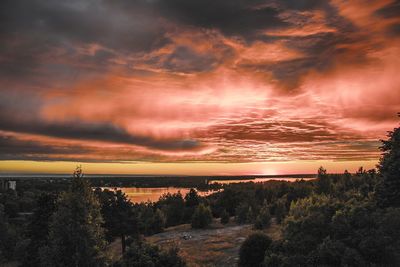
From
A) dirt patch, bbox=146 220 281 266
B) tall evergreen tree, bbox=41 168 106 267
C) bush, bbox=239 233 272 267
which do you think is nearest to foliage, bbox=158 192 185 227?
dirt patch, bbox=146 220 281 266

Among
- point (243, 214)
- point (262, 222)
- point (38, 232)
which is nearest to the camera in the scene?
point (38, 232)

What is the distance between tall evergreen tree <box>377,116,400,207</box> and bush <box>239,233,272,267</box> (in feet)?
52.0

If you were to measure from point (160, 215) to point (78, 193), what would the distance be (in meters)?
57.6

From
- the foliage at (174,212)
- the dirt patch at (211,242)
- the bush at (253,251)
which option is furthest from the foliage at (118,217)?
the foliage at (174,212)

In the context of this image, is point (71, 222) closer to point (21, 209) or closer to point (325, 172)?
point (325, 172)

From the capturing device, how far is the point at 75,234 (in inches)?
1329

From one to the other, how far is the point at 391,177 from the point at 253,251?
1873 centimetres

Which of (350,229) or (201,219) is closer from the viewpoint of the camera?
(350,229)

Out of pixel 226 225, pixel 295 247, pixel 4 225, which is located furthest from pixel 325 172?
pixel 4 225

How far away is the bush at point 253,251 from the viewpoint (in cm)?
4741

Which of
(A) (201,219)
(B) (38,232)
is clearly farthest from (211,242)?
(B) (38,232)

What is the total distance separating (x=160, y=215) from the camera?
9131 cm

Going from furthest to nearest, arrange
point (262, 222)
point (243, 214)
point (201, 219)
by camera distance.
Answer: point (243, 214), point (201, 219), point (262, 222)

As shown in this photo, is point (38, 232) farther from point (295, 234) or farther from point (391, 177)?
point (391, 177)
